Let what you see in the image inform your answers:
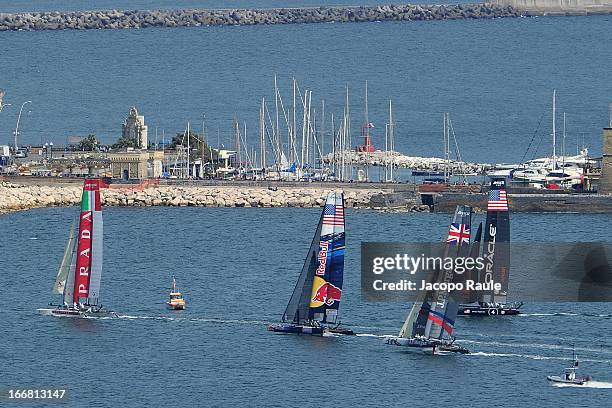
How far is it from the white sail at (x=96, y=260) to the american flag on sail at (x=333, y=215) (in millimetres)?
9396

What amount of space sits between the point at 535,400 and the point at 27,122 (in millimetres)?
115563

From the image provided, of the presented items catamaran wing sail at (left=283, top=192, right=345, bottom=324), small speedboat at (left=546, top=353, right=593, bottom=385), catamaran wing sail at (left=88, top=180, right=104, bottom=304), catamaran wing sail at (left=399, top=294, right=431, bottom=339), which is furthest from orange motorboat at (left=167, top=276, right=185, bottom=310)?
small speedboat at (left=546, top=353, right=593, bottom=385)

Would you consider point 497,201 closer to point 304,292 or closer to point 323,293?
point 323,293

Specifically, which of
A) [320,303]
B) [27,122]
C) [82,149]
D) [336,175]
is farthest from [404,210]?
[27,122]

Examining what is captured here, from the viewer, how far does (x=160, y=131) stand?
176375 millimetres

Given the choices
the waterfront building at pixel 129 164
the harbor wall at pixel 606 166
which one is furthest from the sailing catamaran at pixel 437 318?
the waterfront building at pixel 129 164

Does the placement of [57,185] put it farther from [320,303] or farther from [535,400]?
[535,400]

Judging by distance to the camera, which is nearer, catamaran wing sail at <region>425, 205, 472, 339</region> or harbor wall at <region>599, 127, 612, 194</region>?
catamaran wing sail at <region>425, 205, 472, 339</region>

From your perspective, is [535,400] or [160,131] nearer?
[535,400]

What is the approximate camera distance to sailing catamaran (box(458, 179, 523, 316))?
85.8 m

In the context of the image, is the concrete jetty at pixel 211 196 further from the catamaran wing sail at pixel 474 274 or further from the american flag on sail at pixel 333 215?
the american flag on sail at pixel 333 215

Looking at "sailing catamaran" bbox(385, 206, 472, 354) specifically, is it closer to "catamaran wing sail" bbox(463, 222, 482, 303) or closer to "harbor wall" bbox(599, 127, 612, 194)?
"catamaran wing sail" bbox(463, 222, 482, 303)

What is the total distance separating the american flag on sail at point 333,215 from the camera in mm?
81812

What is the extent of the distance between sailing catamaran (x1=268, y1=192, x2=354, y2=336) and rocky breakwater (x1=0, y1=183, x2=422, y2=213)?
42.8 metres
